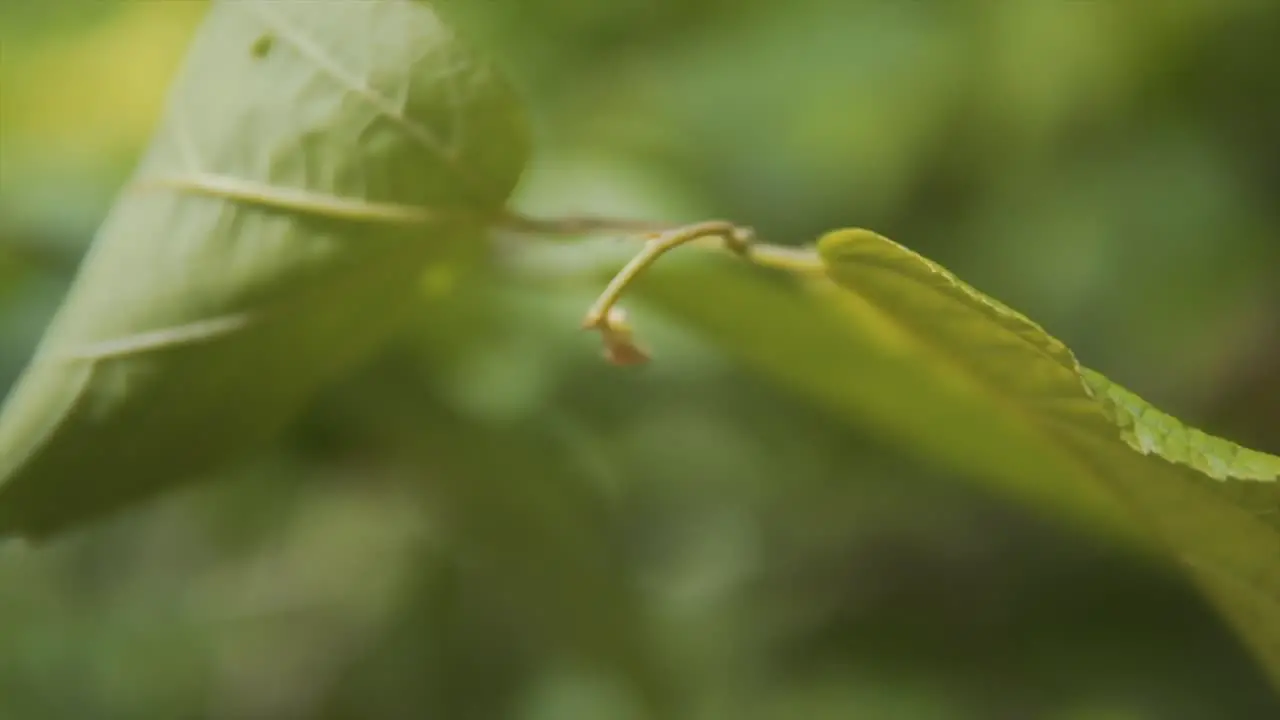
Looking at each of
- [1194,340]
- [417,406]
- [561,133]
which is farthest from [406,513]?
[1194,340]

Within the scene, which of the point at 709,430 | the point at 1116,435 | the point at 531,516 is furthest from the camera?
the point at 709,430

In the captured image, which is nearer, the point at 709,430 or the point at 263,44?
the point at 263,44

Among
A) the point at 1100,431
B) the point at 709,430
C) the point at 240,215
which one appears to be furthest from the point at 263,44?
the point at 709,430

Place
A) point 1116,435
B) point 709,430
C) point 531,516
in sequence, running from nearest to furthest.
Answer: point 1116,435, point 531,516, point 709,430

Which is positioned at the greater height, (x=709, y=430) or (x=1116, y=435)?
(x=1116, y=435)

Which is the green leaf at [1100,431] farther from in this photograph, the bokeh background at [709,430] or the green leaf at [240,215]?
the bokeh background at [709,430]

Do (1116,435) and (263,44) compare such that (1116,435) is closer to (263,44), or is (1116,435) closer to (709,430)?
(263,44)

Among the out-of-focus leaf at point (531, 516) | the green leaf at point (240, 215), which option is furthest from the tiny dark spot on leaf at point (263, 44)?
the out-of-focus leaf at point (531, 516)

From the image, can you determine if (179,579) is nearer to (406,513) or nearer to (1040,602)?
(406,513)
